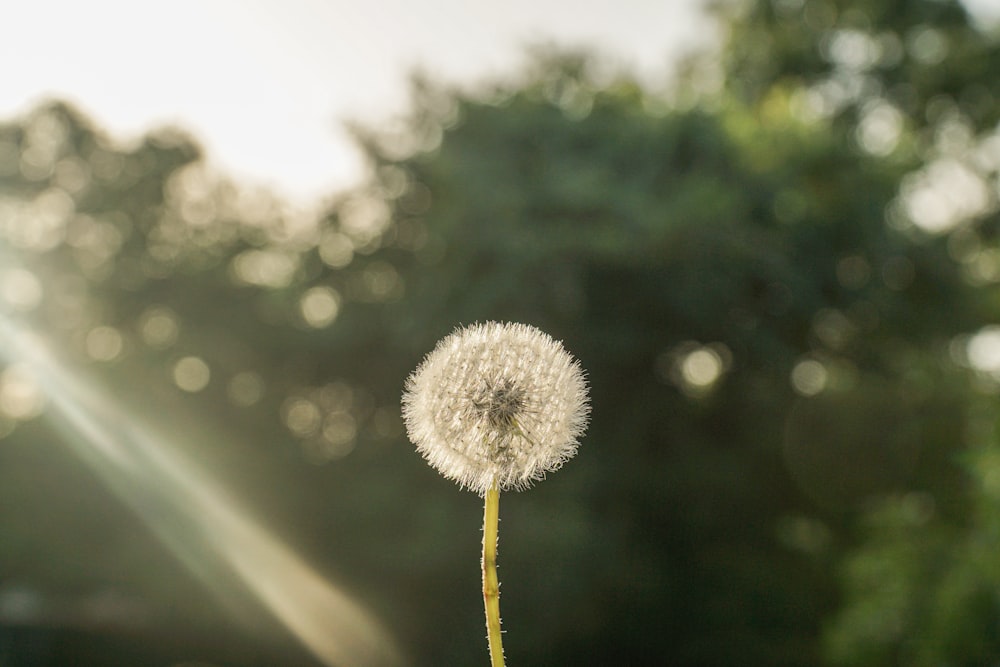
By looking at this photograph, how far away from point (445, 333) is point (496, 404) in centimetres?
1435

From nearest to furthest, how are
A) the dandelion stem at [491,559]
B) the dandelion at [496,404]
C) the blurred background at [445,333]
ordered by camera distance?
the dandelion stem at [491,559] < the dandelion at [496,404] < the blurred background at [445,333]

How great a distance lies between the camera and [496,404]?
1.68 meters

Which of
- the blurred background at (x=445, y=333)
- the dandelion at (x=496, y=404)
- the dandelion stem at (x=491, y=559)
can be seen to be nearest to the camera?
the dandelion stem at (x=491, y=559)

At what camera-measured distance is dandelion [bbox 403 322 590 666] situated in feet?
5.22

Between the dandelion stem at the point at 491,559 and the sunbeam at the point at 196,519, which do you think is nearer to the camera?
the dandelion stem at the point at 491,559

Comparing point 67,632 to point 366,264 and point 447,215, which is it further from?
point 447,215

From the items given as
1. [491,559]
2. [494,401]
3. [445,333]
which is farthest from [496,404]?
[445,333]

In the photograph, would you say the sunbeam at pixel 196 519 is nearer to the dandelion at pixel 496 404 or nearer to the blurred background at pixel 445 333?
the blurred background at pixel 445 333

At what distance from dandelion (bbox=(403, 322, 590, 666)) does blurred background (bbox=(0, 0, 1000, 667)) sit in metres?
12.8

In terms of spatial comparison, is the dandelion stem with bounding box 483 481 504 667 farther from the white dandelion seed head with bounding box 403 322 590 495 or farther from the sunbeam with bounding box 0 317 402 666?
the sunbeam with bounding box 0 317 402 666

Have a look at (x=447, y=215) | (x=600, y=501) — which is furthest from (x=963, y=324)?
(x=447, y=215)

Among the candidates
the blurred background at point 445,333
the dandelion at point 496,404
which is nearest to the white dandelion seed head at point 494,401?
the dandelion at point 496,404

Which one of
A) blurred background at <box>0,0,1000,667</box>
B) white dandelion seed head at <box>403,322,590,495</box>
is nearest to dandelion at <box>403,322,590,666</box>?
white dandelion seed head at <box>403,322,590,495</box>

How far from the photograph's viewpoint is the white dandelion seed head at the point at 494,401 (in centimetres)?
160
